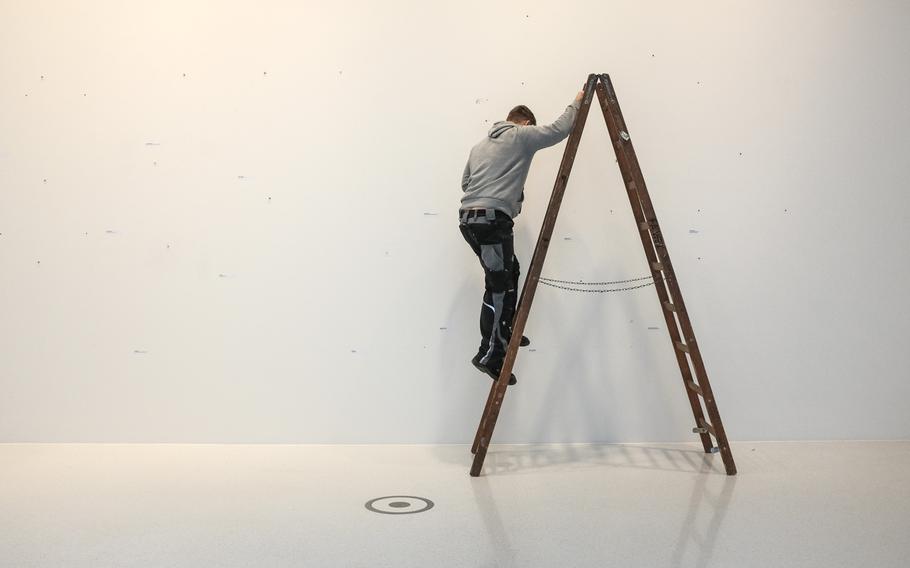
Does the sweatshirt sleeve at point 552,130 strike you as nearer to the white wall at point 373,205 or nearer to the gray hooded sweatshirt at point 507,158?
the gray hooded sweatshirt at point 507,158

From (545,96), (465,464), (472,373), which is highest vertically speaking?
(545,96)

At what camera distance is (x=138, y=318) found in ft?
13.3

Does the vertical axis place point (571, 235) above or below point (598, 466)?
above

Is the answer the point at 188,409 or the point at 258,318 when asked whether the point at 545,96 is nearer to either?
the point at 258,318

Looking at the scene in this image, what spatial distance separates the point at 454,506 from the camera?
10.1 feet

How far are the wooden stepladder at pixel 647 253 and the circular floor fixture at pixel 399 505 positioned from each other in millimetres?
432

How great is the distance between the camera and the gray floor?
8.44 ft

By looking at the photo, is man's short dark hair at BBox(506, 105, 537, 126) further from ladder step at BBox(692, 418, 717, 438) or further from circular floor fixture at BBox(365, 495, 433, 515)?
circular floor fixture at BBox(365, 495, 433, 515)

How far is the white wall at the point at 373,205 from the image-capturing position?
400 centimetres

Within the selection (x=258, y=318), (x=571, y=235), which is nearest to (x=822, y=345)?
(x=571, y=235)

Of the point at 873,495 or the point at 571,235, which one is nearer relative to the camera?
the point at 873,495

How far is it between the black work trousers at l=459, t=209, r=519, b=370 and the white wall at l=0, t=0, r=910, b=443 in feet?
1.40

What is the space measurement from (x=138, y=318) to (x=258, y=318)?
58 centimetres

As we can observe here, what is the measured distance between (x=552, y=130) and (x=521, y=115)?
0.25 m
